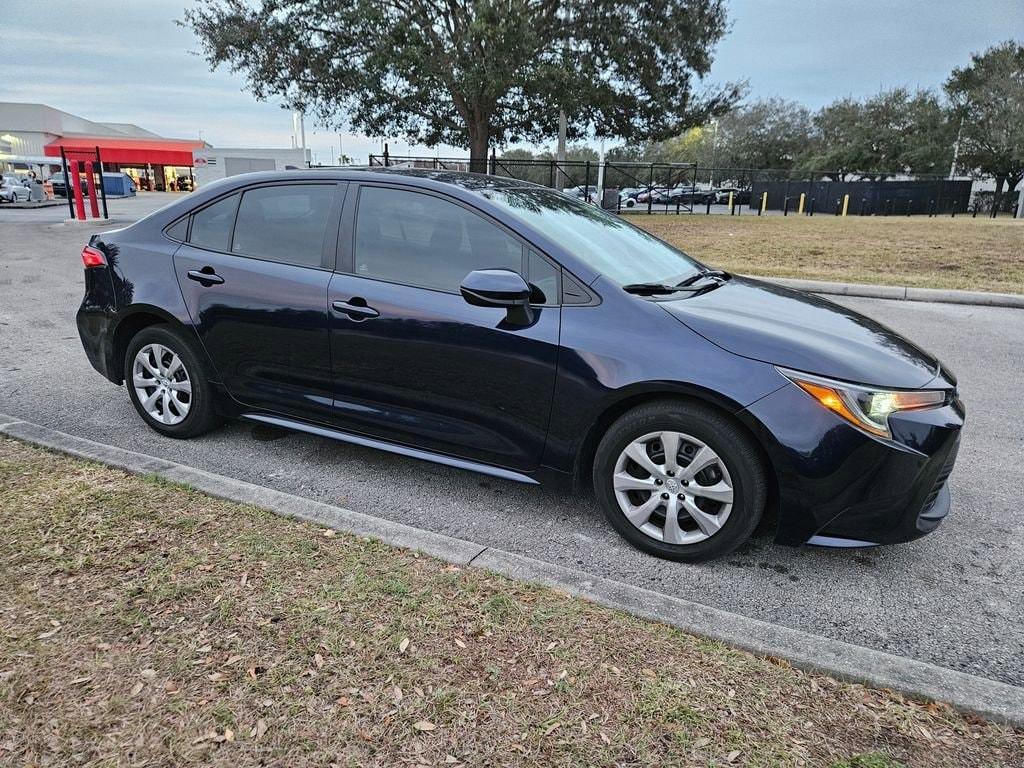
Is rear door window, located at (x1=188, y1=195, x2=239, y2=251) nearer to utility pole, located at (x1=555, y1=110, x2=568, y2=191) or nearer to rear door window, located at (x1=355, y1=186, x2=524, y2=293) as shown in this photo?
rear door window, located at (x1=355, y1=186, x2=524, y2=293)

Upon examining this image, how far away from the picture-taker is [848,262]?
13.2 meters

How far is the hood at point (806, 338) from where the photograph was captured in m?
2.89

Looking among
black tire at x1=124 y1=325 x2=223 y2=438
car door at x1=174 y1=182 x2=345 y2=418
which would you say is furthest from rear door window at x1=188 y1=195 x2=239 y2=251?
black tire at x1=124 y1=325 x2=223 y2=438

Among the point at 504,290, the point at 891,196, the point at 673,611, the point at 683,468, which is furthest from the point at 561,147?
the point at 673,611

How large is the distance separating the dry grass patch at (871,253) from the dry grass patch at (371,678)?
962 centimetres

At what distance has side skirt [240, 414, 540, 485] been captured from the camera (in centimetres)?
345

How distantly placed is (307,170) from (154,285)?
1.14m

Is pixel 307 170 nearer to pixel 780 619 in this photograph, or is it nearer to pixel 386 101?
pixel 780 619

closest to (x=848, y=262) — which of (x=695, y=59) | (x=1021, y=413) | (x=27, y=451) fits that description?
(x=1021, y=413)

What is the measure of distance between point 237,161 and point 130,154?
303 inches

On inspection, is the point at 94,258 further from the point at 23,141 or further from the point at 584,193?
the point at 23,141

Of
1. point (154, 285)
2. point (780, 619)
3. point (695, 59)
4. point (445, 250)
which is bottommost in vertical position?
point (780, 619)

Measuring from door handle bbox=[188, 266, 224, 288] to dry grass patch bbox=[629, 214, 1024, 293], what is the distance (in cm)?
920

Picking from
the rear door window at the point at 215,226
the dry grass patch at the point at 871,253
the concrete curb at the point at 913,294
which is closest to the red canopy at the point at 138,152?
the dry grass patch at the point at 871,253
